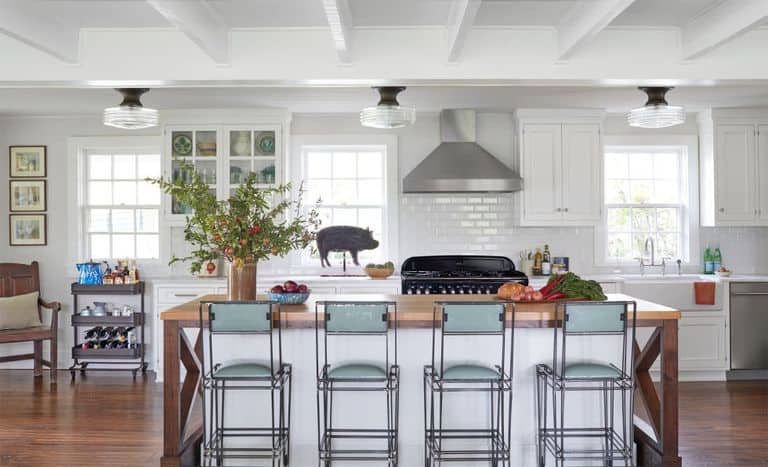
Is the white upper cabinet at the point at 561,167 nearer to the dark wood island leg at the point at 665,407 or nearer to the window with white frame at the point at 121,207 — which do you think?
the dark wood island leg at the point at 665,407

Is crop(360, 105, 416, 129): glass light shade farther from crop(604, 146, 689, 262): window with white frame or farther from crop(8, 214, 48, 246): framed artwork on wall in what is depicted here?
crop(8, 214, 48, 246): framed artwork on wall

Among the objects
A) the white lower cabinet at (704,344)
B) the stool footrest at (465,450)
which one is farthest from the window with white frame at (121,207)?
the white lower cabinet at (704,344)

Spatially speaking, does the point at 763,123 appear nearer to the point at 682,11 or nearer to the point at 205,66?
the point at 682,11

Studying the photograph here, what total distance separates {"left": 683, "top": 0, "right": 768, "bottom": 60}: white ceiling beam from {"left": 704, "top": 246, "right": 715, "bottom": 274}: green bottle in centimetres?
308

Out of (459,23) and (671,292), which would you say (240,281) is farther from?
(671,292)

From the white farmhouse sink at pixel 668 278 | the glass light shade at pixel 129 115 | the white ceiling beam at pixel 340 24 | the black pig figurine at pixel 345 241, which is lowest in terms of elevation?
the white farmhouse sink at pixel 668 278

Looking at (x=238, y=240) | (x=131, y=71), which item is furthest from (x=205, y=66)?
(x=238, y=240)

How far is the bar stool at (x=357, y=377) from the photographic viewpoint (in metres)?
3.10

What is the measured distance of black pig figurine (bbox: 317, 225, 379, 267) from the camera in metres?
6.14

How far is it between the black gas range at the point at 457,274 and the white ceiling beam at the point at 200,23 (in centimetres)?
268

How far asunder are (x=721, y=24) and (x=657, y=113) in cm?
72

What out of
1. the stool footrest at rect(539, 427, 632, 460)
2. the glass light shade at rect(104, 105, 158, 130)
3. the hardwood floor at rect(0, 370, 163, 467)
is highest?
the glass light shade at rect(104, 105, 158, 130)

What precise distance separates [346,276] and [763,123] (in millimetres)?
4331

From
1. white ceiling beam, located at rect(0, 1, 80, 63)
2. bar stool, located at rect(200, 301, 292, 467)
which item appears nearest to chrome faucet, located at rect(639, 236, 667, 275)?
bar stool, located at rect(200, 301, 292, 467)
